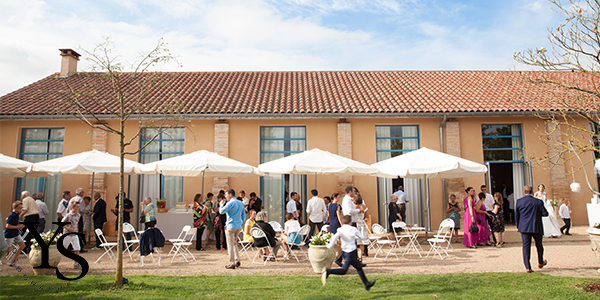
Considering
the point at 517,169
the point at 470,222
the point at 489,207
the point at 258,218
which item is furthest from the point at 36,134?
the point at 517,169

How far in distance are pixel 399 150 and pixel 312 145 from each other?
3358 mm

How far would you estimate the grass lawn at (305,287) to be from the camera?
5.95 metres

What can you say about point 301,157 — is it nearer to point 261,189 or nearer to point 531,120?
point 261,189

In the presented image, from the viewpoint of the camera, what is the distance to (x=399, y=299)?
18.9 ft

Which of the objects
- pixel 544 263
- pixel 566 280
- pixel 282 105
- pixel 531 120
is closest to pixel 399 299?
pixel 566 280

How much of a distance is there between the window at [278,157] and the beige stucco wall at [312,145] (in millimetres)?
250

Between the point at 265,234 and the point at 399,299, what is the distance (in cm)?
364

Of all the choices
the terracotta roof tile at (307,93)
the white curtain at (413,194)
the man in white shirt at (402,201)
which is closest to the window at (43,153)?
the terracotta roof tile at (307,93)

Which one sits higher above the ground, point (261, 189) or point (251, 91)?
point (251, 91)

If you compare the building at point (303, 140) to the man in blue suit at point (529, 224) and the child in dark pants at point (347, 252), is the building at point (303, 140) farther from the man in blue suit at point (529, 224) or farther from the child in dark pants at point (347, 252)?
the child in dark pants at point (347, 252)

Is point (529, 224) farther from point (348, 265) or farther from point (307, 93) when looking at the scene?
point (307, 93)

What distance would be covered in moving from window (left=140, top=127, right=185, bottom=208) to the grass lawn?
7265 millimetres

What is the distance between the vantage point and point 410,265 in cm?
841

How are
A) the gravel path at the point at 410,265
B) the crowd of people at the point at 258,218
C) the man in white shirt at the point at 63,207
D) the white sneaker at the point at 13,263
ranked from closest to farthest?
the gravel path at the point at 410,265 < the white sneaker at the point at 13,263 < the crowd of people at the point at 258,218 < the man in white shirt at the point at 63,207
